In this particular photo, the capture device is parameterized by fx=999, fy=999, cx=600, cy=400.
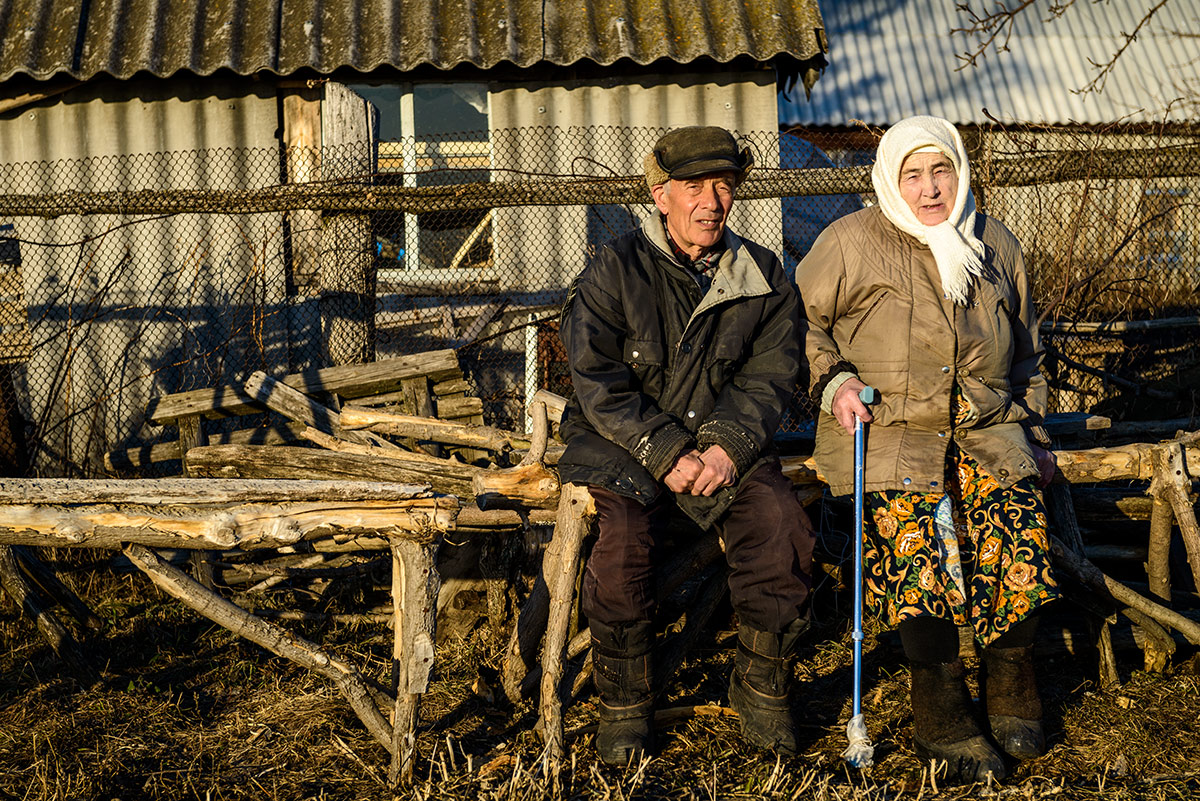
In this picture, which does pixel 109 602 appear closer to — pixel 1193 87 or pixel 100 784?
pixel 100 784

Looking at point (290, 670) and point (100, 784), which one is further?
point (290, 670)

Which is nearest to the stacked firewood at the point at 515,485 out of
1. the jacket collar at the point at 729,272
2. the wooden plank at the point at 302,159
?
the jacket collar at the point at 729,272

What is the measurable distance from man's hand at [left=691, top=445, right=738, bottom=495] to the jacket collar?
46 cm

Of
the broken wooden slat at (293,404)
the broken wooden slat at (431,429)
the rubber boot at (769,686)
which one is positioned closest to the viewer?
the rubber boot at (769,686)

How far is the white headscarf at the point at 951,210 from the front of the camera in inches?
125

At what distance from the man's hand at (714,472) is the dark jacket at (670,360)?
24 millimetres

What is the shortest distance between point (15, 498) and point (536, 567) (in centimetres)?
185

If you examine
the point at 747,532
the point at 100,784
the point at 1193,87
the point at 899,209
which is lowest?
the point at 100,784

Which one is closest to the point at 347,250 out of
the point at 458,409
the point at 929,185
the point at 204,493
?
the point at 458,409

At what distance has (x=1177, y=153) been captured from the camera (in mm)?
5094

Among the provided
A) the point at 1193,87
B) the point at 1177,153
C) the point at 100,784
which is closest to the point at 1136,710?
the point at 1177,153

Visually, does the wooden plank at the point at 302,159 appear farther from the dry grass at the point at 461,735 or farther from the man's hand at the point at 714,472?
the man's hand at the point at 714,472

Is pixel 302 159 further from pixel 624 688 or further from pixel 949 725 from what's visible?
pixel 949 725

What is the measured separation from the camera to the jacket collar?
10.6ft
